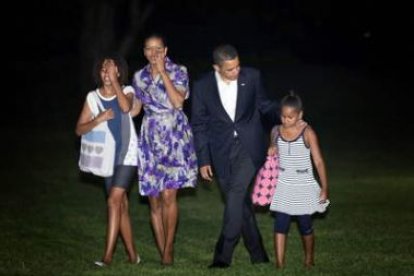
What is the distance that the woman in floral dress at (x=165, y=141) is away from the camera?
9.80m

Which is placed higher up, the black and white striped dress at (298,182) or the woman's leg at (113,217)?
the black and white striped dress at (298,182)

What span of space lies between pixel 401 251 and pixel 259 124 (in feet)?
7.04

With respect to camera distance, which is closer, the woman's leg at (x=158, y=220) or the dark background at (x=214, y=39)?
the woman's leg at (x=158, y=220)

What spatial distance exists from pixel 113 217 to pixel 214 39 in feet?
121

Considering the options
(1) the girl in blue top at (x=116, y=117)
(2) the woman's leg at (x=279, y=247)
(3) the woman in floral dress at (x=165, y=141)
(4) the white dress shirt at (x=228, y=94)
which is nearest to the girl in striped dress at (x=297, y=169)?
(2) the woman's leg at (x=279, y=247)

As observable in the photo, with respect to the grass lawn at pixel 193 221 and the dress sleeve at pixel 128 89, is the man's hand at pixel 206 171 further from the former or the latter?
the dress sleeve at pixel 128 89

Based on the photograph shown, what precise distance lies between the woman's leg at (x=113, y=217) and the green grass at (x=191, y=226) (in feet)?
0.47

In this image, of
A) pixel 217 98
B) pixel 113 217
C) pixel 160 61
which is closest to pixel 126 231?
pixel 113 217

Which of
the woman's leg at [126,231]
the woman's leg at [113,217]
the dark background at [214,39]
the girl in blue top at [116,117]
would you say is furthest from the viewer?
the dark background at [214,39]

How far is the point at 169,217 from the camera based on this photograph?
32.9 ft

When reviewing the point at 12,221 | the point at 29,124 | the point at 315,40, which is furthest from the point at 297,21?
the point at 12,221

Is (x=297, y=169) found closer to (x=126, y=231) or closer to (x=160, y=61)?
(x=160, y=61)

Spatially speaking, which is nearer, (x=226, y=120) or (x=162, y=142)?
(x=226, y=120)

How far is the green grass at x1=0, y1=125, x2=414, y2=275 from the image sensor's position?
1005cm
